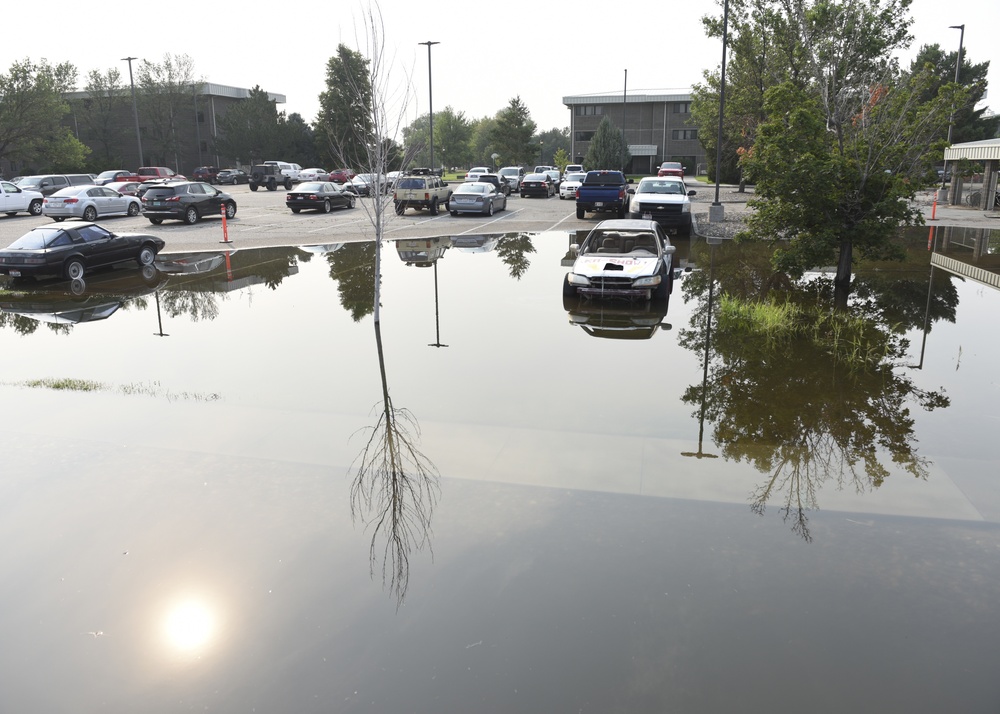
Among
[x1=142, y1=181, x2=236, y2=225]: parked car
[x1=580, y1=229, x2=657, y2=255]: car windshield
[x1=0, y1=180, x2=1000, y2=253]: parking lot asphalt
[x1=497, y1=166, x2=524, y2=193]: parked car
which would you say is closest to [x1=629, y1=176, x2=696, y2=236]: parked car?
[x1=0, y1=180, x2=1000, y2=253]: parking lot asphalt

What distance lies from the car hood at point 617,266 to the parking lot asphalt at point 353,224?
37.8ft

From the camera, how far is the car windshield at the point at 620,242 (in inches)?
614

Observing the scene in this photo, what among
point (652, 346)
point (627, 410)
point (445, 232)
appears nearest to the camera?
point (627, 410)

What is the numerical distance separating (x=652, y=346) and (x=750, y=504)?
5460 millimetres

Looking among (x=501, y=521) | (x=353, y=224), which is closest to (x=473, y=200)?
(x=353, y=224)

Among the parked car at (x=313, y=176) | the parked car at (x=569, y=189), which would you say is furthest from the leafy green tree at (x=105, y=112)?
the parked car at (x=569, y=189)

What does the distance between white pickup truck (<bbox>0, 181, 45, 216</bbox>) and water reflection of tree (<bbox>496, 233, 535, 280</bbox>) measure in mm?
21226

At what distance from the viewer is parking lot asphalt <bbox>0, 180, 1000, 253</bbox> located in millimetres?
26891

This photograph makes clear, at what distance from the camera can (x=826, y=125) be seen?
16047 millimetres

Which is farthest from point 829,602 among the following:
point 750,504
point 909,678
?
point 750,504

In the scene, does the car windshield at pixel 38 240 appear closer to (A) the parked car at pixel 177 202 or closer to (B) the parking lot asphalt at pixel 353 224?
(B) the parking lot asphalt at pixel 353 224

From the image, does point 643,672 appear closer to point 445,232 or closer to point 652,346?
point 652,346

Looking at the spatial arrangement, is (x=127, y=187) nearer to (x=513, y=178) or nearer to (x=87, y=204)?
(x=87, y=204)

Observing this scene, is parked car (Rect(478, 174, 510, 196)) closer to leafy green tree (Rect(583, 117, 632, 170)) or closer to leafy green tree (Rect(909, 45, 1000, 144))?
leafy green tree (Rect(583, 117, 632, 170))
